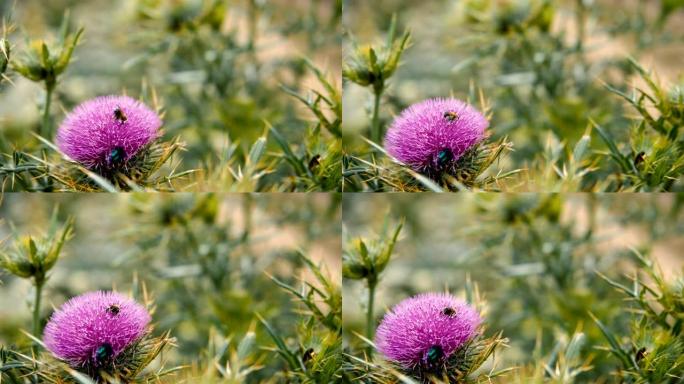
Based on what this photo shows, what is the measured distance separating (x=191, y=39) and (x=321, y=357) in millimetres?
1009

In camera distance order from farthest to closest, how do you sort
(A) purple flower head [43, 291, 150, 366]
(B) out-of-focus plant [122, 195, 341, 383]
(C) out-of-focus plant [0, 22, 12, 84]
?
1. (B) out-of-focus plant [122, 195, 341, 383]
2. (C) out-of-focus plant [0, 22, 12, 84]
3. (A) purple flower head [43, 291, 150, 366]

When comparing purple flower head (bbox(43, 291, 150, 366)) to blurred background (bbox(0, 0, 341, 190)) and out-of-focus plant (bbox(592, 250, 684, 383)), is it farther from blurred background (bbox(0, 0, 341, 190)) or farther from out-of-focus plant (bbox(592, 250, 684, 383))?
out-of-focus plant (bbox(592, 250, 684, 383))

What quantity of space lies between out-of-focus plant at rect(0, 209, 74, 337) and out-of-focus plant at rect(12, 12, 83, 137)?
288 mm

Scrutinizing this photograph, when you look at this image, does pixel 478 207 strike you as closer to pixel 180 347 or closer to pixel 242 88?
pixel 242 88

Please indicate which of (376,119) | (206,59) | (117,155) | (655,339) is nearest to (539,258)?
(655,339)

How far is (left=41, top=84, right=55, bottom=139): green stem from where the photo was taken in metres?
2.23

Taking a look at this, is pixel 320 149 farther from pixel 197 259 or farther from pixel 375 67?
pixel 197 259

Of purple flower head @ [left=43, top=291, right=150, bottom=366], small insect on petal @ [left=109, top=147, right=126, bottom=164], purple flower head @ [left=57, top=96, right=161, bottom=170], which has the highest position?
purple flower head @ [left=57, top=96, right=161, bottom=170]

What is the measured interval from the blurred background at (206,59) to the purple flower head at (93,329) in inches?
17.5

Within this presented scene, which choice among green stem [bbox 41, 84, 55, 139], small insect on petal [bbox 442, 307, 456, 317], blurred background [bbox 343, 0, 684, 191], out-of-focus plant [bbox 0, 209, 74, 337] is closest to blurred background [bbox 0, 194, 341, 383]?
out-of-focus plant [bbox 0, 209, 74, 337]

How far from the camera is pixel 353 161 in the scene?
229cm

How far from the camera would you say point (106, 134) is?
2.11 meters

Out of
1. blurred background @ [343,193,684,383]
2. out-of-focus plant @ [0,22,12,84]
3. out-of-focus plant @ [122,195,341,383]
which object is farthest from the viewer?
blurred background @ [343,193,684,383]

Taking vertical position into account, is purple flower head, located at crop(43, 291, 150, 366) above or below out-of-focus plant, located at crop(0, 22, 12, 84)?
below
